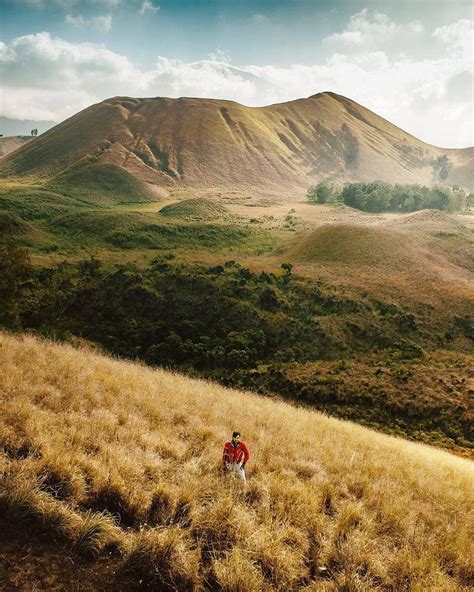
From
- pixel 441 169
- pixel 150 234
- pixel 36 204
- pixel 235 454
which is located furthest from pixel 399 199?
pixel 441 169

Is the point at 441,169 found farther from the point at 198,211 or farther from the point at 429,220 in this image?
the point at 198,211

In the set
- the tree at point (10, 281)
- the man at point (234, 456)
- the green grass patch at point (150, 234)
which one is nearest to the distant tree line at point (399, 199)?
the green grass patch at point (150, 234)

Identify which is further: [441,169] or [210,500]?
[441,169]

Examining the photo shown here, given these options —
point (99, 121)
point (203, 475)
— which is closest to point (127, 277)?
point (203, 475)

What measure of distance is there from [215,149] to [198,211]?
2905 inches

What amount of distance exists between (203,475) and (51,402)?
3.92m

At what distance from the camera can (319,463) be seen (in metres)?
9.11

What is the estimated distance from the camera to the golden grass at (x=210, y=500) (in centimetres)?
517

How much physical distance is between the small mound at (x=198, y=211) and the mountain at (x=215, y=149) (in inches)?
1637

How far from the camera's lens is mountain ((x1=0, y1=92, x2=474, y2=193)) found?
427 feet

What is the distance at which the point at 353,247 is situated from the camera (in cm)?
4666

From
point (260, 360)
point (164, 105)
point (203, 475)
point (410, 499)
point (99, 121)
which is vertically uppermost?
point (164, 105)

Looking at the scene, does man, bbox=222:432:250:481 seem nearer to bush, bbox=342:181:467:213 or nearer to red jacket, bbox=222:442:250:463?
red jacket, bbox=222:442:250:463

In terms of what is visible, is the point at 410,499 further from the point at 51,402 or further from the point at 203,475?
the point at 51,402
